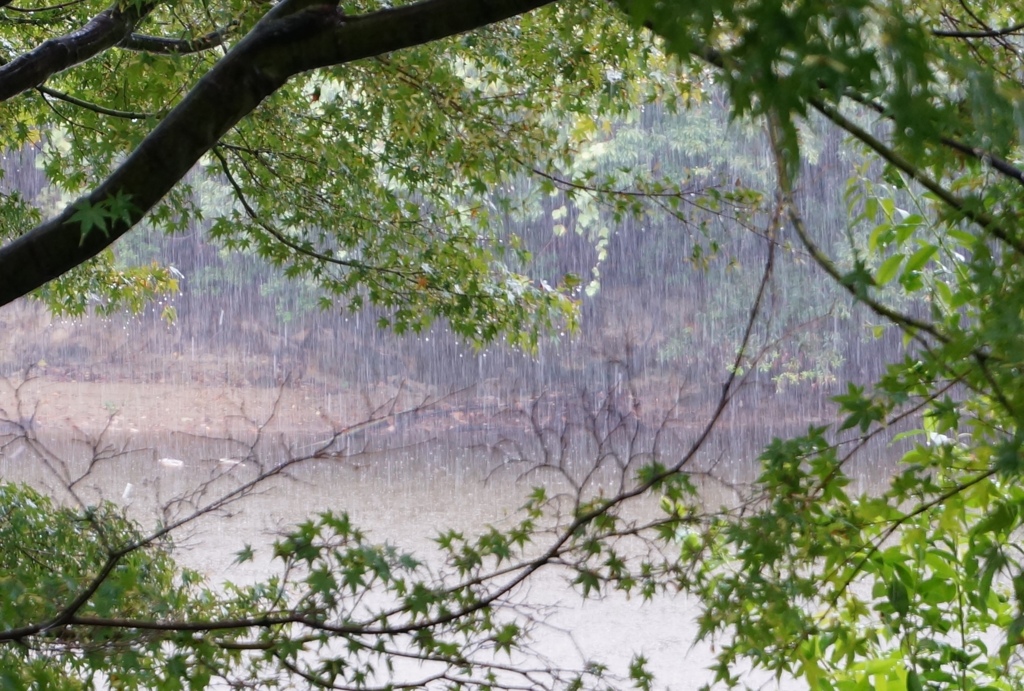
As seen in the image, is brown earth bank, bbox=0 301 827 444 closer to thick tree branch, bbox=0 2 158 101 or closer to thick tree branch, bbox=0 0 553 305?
thick tree branch, bbox=0 2 158 101

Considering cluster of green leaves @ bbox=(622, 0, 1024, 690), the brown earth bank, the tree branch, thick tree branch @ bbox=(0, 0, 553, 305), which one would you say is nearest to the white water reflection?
the brown earth bank

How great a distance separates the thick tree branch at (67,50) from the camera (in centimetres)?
204

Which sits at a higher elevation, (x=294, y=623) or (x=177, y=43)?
(x=177, y=43)

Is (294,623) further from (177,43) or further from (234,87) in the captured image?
(177,43)

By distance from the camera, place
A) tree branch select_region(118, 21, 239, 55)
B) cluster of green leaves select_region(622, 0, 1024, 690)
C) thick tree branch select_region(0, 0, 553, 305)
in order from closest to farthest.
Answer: cluster of green leaves select_region(622, 0, 1024, 690) < thick tree branch select_region(0, 0, 553, 305) < tree branch select_region(118, 21, 239, 55)

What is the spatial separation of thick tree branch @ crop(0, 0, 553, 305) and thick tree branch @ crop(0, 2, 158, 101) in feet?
2.83

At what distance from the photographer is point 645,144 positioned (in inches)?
378

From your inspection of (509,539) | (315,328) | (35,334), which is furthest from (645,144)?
(509,539)

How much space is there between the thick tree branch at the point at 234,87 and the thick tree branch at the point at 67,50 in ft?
2.83

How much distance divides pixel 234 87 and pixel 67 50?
1259 mm

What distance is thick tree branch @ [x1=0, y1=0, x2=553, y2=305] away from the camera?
1108mm

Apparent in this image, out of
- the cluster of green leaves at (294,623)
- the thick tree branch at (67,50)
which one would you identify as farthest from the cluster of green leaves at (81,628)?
the thick tree branch at (67,50)

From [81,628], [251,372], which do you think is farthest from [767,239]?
[251,372]

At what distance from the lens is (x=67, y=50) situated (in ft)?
7.29
